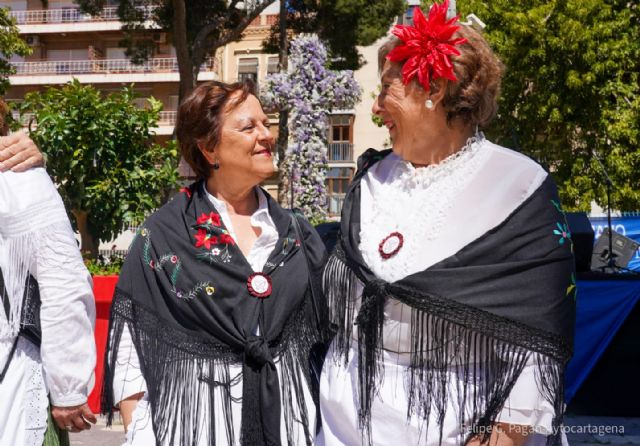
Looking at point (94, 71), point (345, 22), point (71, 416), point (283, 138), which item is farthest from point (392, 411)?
point (94, 71)

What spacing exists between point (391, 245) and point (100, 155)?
20.9 feet

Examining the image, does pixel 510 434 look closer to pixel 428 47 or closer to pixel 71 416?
pixel 428 47

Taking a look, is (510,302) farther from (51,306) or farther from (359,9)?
(359,9)

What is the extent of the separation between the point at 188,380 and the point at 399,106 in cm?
106

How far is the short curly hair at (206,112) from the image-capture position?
8.52 feet

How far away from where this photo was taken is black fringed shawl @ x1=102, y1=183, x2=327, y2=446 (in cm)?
238

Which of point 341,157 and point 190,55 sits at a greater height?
point 190,55

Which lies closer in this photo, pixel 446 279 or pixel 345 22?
pixel 446 279

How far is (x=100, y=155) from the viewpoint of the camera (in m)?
7.88

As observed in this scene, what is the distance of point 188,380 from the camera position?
7.87 ft

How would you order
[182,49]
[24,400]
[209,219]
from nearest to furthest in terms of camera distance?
[24,400], [209,219], [182,49]

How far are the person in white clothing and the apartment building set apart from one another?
32.0 metres

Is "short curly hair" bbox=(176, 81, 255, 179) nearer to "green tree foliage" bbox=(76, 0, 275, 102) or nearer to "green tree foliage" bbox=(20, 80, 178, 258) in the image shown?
"green tree foliage" bbox=(20, 80, 178, 258)

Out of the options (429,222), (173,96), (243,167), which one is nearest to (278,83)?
(243,167)
